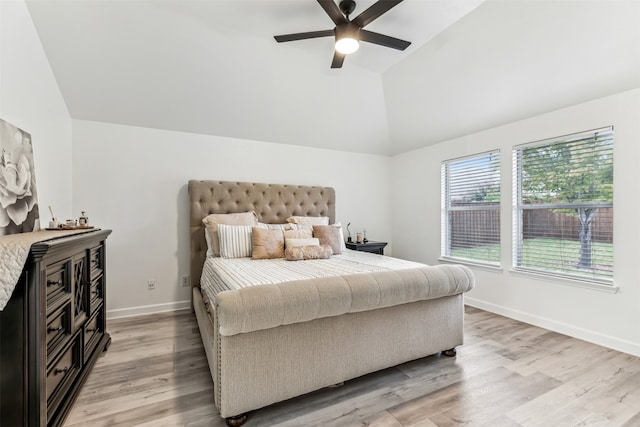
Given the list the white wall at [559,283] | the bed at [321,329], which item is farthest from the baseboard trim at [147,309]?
the white wall at [559,283]

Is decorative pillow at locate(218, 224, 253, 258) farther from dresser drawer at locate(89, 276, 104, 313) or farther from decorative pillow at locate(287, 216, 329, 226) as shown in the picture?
dresser drawer at locate(89, 276, 104, 313)

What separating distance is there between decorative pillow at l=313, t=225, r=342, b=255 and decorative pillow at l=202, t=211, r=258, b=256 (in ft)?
2.56

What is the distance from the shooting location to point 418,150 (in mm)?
4461

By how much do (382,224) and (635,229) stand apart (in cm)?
293

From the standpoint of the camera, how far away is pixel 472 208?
12.3ft

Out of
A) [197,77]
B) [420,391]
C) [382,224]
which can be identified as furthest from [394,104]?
[420,391]

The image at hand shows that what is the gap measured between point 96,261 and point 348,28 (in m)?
2.62

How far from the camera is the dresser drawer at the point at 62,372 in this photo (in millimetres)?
1474

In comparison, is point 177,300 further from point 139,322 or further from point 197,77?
point 197,77

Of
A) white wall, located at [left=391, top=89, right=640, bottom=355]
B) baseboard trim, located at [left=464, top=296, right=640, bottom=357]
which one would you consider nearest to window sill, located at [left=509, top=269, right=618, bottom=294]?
white wall, located at [left=391, top=89, right=640, bottom=355]

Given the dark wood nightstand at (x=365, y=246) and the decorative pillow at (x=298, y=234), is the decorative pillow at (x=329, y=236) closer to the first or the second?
the decorative pillow at (x=298, y=234)

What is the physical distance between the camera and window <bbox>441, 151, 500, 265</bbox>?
3.50 m

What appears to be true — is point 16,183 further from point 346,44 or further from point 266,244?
point 346,44

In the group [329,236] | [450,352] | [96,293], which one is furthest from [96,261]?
[450,352]
